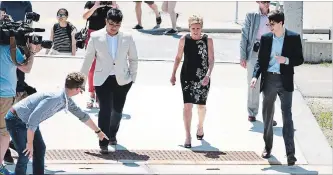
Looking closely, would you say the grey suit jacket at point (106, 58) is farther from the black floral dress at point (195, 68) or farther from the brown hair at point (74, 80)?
the brown hair at point (74, 80)

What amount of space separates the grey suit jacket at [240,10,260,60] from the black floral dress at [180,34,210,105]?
36.2 inches

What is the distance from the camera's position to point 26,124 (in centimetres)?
882

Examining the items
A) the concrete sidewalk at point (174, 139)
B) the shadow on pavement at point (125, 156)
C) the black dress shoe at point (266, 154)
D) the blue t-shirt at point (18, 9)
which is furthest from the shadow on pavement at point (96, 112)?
the black dress shoe at point (266, 154)

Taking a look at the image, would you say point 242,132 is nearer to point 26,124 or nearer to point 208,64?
point 208,64

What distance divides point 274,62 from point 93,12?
9.87 ft

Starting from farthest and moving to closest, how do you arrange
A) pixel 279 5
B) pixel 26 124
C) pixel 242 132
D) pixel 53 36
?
pixel 279 5, pixel 53 36, pixel 242 132, pixel 26 124

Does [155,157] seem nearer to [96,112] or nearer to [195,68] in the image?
[195,68]

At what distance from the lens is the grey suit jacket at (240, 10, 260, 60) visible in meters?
11.1

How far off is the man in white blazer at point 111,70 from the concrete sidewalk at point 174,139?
0.35 metres

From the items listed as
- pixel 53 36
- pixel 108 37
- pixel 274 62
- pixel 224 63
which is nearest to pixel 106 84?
pixel 108 37

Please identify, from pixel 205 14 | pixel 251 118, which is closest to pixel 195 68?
pixel 251 118

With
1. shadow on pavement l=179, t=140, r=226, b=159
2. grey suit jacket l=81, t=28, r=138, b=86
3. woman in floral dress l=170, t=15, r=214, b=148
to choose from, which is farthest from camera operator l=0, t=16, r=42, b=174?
shadow on pavement l=179, t=140, r=226, b=159

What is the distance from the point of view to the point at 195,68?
10.4m

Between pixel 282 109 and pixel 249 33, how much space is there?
1616 mm
